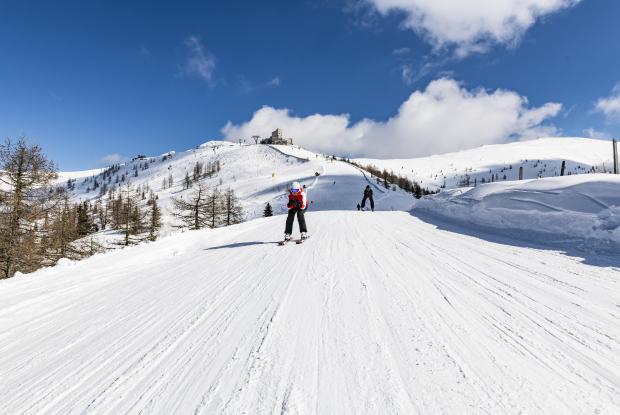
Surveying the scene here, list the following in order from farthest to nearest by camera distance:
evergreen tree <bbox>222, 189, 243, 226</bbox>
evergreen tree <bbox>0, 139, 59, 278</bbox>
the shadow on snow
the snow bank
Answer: evergreen tree <bbox>222, 189, 243, 226</bbox> → evergreen tree <bbox>0, 139, 59, 278</bbox> → the snow bank → the shadow on snow

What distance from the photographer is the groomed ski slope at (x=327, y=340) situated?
7.02 feet

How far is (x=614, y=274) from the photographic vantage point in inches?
187

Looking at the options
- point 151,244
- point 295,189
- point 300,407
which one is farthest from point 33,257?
point 300,407

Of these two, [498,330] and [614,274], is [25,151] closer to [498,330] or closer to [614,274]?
[498,330]

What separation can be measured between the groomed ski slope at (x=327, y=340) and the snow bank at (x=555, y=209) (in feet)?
5.23

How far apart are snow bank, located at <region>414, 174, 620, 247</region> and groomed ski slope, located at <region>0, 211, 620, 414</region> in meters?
1.59

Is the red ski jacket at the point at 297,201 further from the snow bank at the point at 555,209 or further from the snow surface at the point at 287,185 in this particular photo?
the snow surface at the point at 287,185

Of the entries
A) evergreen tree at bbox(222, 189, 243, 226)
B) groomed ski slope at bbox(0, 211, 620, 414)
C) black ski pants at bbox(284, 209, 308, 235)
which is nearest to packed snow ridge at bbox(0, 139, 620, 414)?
groomed ski slope at bbox(0, 211, 620, 414)

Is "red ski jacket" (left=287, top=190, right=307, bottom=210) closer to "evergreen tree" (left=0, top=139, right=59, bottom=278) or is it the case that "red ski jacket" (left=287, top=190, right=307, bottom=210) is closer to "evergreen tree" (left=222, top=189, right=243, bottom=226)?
"evergreen tree" (left=0, top=139, right=59, bottom=278)

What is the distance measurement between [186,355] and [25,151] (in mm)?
22744

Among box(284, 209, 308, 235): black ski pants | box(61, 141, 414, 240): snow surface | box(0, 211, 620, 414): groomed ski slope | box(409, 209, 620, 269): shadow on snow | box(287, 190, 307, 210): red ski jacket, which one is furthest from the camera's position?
box(61, 141, 414, 240): snow surface

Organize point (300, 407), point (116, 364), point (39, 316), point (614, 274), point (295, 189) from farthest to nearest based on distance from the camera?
point (295, 189)
point (614, 274)
point (39, 316)
point (116, 364)
point (300, 407)

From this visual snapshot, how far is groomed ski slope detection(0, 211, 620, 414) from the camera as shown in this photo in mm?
2141

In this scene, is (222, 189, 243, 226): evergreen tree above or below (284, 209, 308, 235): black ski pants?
below
